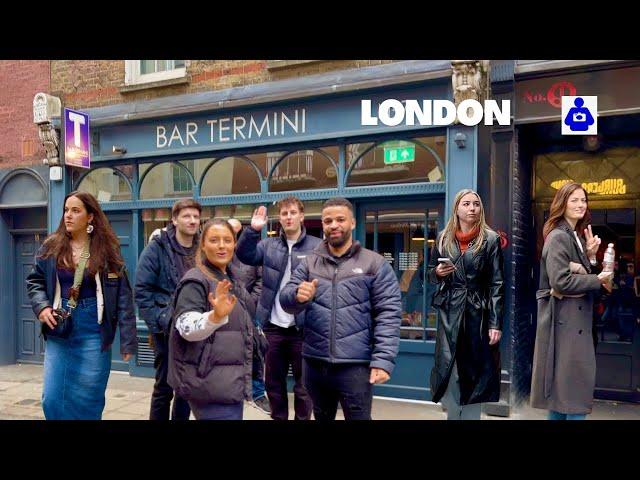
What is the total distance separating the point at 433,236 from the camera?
6391mm

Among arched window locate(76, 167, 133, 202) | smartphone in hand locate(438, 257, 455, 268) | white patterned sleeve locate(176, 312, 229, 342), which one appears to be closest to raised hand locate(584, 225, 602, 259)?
smartphone in hand locate(438, 257, 455, 268)

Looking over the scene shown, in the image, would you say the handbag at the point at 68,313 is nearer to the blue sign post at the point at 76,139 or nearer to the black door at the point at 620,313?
the blue sign post at the point at 76,139

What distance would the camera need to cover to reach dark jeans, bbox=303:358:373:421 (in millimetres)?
3402

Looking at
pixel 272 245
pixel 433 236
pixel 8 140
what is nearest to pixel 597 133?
pixel 433 236

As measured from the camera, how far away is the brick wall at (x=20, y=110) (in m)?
9.03

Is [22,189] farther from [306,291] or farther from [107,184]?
[306,291]

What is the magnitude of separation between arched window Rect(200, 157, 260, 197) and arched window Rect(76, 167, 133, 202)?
1438 millimetres

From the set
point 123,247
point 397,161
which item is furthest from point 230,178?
point 397,161

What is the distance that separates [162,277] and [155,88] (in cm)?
454

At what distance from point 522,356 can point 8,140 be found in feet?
28.5

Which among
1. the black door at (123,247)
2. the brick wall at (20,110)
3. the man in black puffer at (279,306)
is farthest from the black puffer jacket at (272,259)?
the brick wall at (20,110)

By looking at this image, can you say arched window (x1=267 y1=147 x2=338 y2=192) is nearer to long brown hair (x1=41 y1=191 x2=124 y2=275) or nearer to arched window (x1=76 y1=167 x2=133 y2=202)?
arched window (x1=76 y1=167 x2=133 y2=202)

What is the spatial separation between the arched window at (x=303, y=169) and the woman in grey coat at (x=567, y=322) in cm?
328

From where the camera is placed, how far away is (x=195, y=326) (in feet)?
9.37
